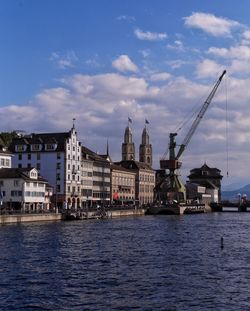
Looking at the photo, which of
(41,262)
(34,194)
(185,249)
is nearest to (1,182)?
(34,194)

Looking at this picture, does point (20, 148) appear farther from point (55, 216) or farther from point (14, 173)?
point (55, 216)

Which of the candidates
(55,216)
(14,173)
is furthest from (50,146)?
(55,216)

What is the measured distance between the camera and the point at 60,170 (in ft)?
602

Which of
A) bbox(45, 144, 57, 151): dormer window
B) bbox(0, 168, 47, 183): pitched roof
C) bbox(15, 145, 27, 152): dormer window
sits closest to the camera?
bbox(0, 168, 47, 183): pitched roof

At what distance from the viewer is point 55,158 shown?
183875 mm

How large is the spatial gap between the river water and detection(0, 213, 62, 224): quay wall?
3482 centimetres

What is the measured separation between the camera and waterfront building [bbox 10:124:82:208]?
603 ft

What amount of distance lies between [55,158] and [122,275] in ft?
438

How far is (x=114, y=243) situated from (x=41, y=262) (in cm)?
2351

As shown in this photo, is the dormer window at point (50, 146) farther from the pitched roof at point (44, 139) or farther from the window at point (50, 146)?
the pitched roof at point (44, 139)

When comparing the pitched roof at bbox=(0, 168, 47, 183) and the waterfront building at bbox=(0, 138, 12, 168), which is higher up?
the waterfront building at bbox=(0, 138, 12, 168)

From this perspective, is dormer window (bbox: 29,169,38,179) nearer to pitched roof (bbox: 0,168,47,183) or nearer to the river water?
pitched roof (bbox: 0,168,47,183)

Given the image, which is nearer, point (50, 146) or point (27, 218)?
point (27, 218)

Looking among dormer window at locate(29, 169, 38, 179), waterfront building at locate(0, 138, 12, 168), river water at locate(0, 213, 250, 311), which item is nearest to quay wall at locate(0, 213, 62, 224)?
dormer window at locate(29, 169, 38, 179)
